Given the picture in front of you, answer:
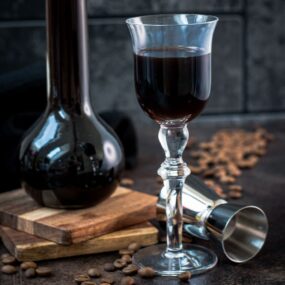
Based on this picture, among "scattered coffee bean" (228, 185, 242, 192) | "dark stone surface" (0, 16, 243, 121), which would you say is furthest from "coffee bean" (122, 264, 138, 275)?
"dark stone surface" (0, 16, 243, 121)

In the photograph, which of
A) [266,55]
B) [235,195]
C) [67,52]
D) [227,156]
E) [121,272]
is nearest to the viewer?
[121,272]

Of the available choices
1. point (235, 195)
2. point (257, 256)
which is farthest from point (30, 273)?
point (235, 195)

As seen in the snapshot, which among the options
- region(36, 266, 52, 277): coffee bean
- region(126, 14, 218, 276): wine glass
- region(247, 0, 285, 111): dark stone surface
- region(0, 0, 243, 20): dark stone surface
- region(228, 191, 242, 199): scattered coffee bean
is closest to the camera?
region(126, 14, 218, 276): wine glass

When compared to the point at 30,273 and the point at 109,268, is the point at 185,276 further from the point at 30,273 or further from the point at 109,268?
the point at 30,273

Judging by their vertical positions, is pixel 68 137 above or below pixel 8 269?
Answer: above

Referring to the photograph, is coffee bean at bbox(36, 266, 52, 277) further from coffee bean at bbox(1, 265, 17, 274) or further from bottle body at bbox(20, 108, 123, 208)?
bottle body at bbox(20, 108, 123, 208)

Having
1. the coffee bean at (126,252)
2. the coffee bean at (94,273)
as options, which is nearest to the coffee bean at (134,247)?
the coffee bean at (126,252)

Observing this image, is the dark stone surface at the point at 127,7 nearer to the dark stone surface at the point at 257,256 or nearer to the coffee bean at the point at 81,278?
the dark stone surface at the point at 257,256
